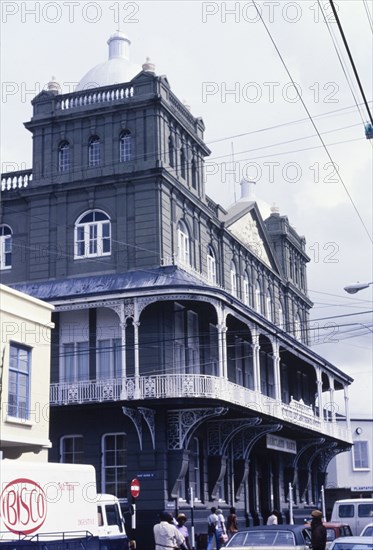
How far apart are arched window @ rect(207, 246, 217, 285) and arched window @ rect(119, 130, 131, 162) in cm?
641

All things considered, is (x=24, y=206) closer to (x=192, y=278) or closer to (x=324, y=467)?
(x=192, y=278)

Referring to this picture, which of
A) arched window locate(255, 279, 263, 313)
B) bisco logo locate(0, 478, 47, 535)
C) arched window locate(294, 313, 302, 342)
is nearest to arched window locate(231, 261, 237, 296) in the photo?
arched window locate(255, 279, 263, 313)

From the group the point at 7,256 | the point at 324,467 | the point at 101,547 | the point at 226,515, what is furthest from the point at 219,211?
the point at 101,547

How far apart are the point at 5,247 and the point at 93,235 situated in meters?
4.13

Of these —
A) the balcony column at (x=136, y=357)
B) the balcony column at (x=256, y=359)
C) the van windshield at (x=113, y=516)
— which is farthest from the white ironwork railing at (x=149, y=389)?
the van windshield at (x=113, y=516)

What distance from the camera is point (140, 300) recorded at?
32.2 metres

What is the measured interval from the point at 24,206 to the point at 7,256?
2.17m

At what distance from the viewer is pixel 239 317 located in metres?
35.3

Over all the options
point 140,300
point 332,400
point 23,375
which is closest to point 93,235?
point 140,300

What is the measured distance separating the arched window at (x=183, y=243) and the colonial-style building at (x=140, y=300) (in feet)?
0.34

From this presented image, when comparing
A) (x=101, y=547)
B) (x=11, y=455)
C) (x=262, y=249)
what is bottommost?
(x=101, y=547)

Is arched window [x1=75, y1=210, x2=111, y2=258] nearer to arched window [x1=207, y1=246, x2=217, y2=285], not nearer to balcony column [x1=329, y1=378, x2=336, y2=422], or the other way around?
arched window [x1=207, y1=246, x2=217, y2=285]

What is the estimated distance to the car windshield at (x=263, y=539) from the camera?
56.3 feet

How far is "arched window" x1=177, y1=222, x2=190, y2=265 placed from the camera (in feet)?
120
